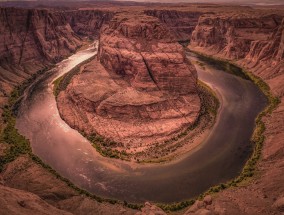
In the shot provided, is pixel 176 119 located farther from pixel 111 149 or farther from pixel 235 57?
pixel 235 57

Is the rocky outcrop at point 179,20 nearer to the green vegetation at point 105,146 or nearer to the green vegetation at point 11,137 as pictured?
the green vegetation at point 11,137

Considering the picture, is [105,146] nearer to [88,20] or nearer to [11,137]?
[11,137]

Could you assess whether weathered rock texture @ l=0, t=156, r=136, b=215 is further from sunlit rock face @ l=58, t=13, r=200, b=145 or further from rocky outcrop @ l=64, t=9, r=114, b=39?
rocky outcrop @ l=64, t=9, r=114, b=39

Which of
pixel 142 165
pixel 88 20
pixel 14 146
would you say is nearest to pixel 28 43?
pixel 14 146

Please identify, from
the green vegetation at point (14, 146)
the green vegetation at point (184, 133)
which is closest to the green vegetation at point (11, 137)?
the green vegetation at point (14, 146)

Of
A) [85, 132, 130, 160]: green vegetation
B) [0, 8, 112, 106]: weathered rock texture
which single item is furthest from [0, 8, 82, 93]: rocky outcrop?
[85, 132, 130, 160]: green vegetation

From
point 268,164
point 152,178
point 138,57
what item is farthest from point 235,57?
point 152,178
